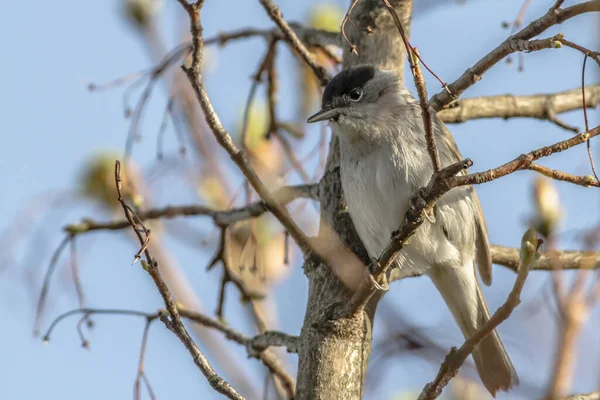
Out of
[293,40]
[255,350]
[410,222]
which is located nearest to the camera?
[410,222]

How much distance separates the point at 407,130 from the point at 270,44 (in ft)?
3.90

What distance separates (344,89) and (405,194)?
807mm

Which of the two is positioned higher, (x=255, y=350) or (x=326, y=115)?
(x=326, y=115)

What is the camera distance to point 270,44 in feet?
14.8

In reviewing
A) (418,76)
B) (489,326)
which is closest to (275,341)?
(489,326)

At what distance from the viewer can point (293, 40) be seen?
3.89 metres

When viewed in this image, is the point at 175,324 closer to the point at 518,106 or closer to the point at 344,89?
the point at 344,89

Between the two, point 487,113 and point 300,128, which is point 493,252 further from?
point 300,128

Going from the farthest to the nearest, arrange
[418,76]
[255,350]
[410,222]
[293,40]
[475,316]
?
[475,316] → [293,40] → [255,350] → [410,222] → [418,76]

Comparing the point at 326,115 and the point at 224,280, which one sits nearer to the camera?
the point at 326,115

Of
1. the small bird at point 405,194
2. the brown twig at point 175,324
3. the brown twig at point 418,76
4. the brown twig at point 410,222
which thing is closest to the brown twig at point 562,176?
the brown twig at point 410,222

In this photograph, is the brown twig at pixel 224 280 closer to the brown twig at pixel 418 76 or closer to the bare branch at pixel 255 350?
the bare branch at pixel 255 350

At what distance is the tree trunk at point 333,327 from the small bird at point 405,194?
6.0 inches

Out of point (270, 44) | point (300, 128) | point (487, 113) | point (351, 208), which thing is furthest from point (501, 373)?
point (270, 44)
